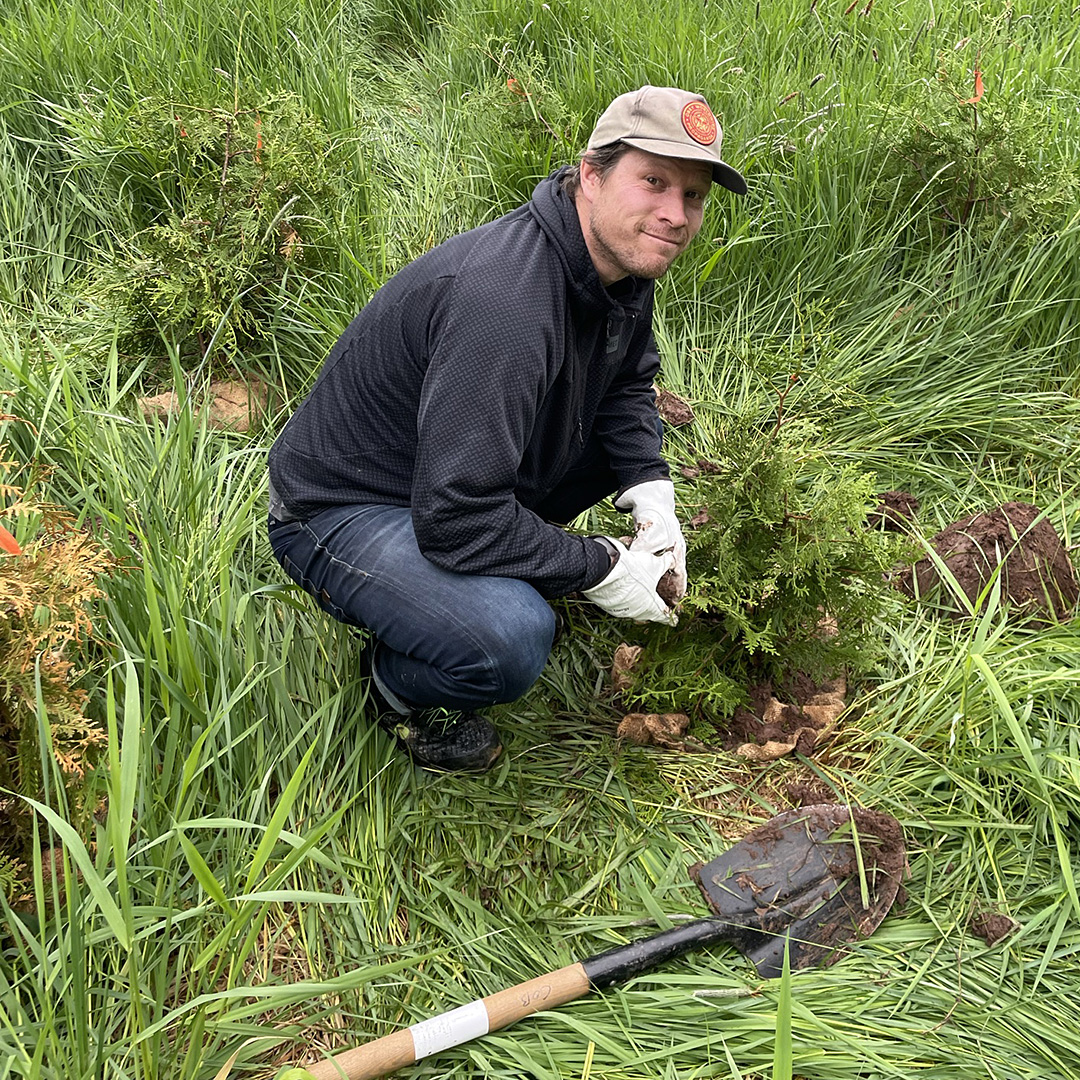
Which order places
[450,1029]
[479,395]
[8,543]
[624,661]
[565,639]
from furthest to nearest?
1. [565,639]
2. [624,661]
3. [479,395]
4. [450,1029]
5. [8,543]

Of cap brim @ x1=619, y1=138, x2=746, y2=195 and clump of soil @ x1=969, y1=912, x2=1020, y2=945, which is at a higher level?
cap brim @ x1=619, y1=138, x2=746, y2=195

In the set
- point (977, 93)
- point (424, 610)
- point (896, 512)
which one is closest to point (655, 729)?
point (424, 610)

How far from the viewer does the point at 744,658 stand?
256cm

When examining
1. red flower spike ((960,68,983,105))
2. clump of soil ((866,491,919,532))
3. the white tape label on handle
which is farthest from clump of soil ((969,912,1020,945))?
red flower spike ((960,68,983,105))

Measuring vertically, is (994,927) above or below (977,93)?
below

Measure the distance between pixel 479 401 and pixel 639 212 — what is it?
0.54 meters

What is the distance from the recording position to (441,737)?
2340mm

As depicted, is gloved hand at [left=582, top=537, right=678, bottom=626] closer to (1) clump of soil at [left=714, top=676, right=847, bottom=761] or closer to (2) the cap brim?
(1) clump of soil at [left=714, top=676, right=847, bottom=761]

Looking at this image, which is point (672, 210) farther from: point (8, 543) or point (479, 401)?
point (8, 543)

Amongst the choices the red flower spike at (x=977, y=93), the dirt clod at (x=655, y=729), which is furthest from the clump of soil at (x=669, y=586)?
the red flower spike at (x=977, y=93)

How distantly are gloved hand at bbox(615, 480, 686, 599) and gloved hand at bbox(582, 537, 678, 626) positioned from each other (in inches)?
2.1

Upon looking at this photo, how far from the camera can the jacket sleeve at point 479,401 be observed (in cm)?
196

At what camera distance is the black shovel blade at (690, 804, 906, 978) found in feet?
6.70

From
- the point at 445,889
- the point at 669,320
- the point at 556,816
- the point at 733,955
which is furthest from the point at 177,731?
the point at 669,320
